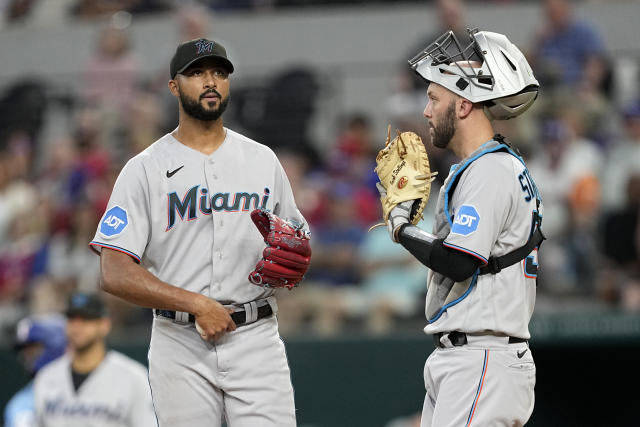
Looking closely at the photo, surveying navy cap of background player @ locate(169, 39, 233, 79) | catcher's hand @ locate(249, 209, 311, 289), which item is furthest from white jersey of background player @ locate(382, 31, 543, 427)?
navy cap of background player @ locate(169, 39, 233, 79)

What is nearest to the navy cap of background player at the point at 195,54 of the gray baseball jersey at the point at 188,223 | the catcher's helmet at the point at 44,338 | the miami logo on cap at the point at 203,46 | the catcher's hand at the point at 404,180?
the miami logo on cap at the point at 203,46

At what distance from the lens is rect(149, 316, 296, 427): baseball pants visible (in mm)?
4016

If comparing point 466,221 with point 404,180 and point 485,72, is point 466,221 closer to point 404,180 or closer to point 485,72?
point 404,180

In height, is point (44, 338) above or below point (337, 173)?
below

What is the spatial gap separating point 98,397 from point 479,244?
3.19m

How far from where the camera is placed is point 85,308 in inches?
242

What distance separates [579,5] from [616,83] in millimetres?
2358

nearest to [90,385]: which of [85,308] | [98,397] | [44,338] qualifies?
[98,397]

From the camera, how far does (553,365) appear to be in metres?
8.81

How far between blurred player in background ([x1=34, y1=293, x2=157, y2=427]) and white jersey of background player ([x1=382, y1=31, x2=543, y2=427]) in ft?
8.33

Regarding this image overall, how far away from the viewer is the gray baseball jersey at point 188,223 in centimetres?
406

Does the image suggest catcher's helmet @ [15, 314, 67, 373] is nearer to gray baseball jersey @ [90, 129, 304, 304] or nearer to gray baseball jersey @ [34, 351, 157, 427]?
gray baseball jersey @ [34, 351, 157, 427]

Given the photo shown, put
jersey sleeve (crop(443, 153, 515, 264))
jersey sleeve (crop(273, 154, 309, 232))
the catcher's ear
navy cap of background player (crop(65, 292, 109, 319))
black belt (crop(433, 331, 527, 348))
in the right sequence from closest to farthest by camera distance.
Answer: jersey sleeve (crop(443, 153, 515, 264)) → black belt (crop(433, 331, 527, 348)) → the catcher's ear → jersey sleeve (crop(273, 154, 309, 232)) → navy cap of background player (crop(65, 292, 109, 319))

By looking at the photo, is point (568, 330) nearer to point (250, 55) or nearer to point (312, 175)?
point (312, 175)
